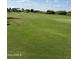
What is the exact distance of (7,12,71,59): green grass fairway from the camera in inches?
107

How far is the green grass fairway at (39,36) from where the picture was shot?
2.71 m

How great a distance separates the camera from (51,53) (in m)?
2.73

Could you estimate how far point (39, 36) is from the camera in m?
2.72

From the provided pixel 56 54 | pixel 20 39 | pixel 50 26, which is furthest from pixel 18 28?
pixel 56 54

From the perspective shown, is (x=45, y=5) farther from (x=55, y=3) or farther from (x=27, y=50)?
(x=27, y=50)

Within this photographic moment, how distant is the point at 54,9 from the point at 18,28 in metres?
0.48
